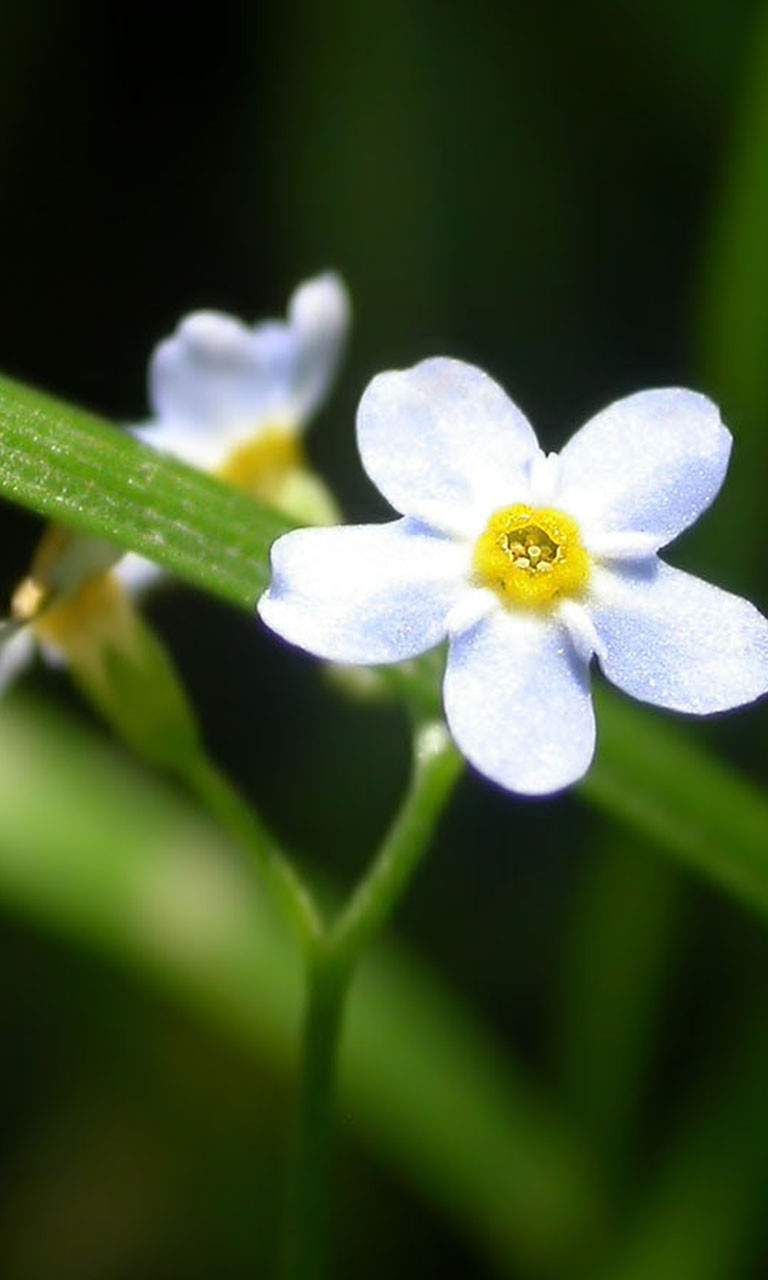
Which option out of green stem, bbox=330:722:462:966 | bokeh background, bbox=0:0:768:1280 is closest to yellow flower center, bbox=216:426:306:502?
green stem, bbox=330:722:462:966

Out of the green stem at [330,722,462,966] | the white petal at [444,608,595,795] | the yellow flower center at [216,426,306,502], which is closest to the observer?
the white petal at [444,608,595,795]

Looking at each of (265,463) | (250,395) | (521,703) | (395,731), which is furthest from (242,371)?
(395,731)

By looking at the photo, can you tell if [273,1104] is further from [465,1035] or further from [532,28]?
[532,28]

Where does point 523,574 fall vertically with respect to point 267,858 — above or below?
above

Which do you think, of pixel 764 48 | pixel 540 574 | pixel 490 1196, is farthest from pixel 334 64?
pixel 540 574

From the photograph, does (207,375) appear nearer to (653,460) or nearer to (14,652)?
(14,652)

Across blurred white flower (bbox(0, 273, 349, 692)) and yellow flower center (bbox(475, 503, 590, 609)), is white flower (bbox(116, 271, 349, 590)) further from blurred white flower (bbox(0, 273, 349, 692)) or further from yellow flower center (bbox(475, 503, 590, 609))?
yellow flower center (bbox(475, 503, 590, 609))
